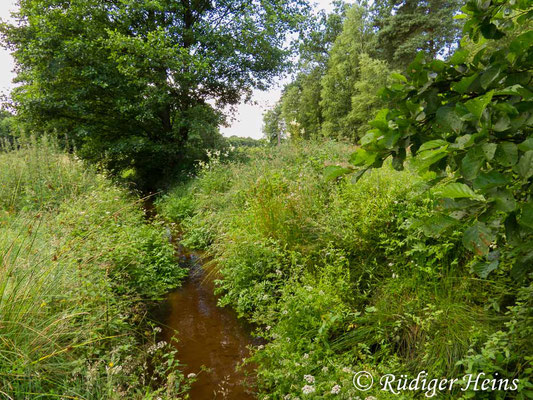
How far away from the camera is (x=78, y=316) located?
2.29 metres

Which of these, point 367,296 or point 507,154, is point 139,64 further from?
point 507,154

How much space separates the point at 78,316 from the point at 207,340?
4.11ft

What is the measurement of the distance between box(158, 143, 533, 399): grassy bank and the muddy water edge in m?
0.20

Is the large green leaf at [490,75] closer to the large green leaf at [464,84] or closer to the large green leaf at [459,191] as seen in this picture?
the large green leaf at [464,84]

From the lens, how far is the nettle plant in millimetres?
722

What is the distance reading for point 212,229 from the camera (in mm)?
5363

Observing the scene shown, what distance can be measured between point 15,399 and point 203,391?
4.23ft

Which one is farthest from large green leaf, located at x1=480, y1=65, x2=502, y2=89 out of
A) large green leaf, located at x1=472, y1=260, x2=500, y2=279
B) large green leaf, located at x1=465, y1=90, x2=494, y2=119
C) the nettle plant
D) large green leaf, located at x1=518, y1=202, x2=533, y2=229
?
large green leaf, located at x1=472, y1=260, x2=500, y2=279

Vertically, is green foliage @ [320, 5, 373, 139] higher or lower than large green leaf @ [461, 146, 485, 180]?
higher

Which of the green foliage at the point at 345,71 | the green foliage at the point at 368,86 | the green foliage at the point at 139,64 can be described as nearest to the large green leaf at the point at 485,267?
the green foliage at the point at 139,64

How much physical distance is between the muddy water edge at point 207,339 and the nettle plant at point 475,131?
221 cm

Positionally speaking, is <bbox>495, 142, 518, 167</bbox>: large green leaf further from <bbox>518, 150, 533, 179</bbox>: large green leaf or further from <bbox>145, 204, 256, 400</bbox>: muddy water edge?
<bbox>145, 204, 256, 400</bbox>: muddy water edge

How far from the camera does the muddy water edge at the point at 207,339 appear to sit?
235cm

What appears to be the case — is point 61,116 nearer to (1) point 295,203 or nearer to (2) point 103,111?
(2) point 103,111
